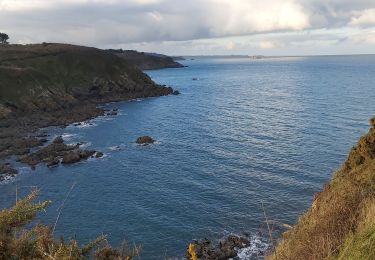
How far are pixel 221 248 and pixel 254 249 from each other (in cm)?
278

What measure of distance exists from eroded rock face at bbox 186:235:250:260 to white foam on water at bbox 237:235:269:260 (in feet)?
1.38

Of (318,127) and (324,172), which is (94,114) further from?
(324,172)

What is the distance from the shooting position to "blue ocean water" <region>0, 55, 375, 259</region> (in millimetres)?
40938

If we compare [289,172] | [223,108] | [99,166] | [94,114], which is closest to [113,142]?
[99,166]

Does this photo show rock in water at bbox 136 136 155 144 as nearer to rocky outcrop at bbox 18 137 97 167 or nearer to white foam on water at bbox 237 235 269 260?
rocky outcrop at bbox 18 137 97 167

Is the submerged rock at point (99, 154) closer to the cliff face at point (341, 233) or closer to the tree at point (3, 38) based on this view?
the cliff face at point (341, 233)

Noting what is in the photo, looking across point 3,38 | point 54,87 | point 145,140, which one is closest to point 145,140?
point 145,140

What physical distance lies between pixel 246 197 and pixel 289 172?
10005 mm

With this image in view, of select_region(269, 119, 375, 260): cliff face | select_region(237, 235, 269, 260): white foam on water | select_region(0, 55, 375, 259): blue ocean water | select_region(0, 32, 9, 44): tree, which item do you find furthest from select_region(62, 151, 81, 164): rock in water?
select_region(0, 32, 9, 44): tree

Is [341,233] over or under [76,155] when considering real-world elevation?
Result: over

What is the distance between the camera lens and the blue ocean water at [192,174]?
40.9 metres

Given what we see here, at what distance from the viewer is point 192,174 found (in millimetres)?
55094

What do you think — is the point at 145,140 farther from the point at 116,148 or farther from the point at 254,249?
the point at 254,249

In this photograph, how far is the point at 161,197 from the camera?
47875mm
